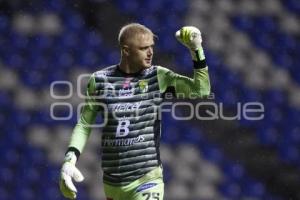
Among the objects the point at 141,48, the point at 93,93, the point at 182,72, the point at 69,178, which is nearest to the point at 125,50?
the point at 141,48

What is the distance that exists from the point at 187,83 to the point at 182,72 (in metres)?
0.89

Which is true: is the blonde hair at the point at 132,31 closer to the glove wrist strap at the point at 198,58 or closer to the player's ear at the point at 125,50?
the player's ear at the point at 125,50

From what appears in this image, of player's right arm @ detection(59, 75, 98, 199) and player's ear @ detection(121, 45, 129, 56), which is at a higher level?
player's ear @ detection(121, 45, 129, 56)

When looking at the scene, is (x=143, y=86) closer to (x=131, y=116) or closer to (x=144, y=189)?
(x=131, y=116)

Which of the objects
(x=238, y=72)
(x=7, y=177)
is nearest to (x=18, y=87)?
(x=7, y=177)

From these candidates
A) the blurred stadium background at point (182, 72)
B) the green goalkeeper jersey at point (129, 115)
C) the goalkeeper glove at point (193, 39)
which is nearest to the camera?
the goalkeeper glove at point (193, 39)

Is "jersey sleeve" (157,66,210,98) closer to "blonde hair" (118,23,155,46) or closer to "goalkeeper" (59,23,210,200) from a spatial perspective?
"goalkeeper" (59,23,210,200)

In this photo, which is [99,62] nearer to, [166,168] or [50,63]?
[50,63]

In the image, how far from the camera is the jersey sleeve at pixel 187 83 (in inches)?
96.5

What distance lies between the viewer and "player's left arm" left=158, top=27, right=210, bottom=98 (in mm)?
2420

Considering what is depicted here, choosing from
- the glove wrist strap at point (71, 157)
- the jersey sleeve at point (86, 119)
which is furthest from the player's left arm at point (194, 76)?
the glove wrist strap at point (71, 157)

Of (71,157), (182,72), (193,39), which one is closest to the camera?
(193,39)

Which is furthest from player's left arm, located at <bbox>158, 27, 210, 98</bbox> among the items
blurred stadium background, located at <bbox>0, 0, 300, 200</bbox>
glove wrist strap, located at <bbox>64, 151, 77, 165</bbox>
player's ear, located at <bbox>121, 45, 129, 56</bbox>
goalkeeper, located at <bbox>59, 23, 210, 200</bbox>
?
blurred stadium background, located at <bbox>0, 0, 300, 200</bbox>

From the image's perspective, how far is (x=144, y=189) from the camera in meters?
2.49
